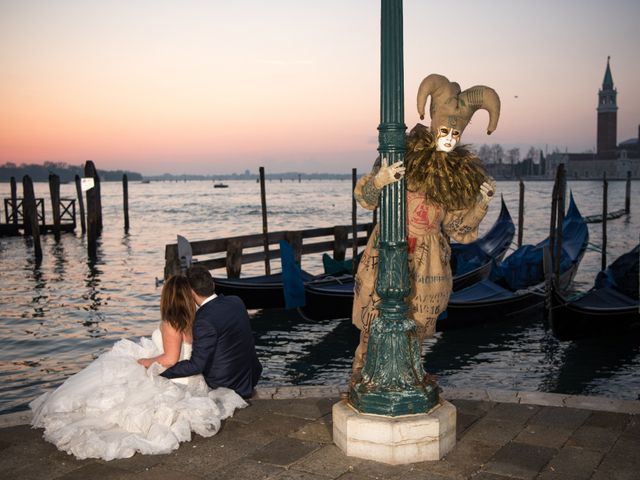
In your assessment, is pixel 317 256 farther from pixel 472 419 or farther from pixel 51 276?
pixel 472 419

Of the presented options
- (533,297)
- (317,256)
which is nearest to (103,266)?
(317,256)

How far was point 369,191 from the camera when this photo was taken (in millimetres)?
3688

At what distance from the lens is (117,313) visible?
12.8 meters

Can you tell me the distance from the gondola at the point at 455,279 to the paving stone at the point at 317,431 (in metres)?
6.54

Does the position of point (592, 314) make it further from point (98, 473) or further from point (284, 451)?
point (98, 473)

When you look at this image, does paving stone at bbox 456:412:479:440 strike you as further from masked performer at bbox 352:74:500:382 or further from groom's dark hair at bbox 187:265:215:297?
groom's dark hair at bbox 187:265:215:297

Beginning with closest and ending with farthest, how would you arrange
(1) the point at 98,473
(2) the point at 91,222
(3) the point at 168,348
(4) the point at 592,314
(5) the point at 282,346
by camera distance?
(1) the point at 98,473, (3) the point at 168,348, (4) the point at 592,314, (5) the point at 282,346, (2) the point at 91,222

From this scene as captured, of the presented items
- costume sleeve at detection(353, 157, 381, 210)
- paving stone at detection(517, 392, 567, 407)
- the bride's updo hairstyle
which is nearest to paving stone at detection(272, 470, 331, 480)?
the bride's updo hairstyle

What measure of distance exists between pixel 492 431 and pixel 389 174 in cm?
168

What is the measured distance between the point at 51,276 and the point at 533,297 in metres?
12.3

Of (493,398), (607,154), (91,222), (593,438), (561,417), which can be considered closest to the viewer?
(593,438)

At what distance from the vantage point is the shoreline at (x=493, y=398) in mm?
4312

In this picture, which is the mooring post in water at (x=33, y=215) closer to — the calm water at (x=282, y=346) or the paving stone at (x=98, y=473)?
the calm water at (x=282, y=346)

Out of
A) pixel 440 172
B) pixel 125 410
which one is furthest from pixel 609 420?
→ pixel 125 410
